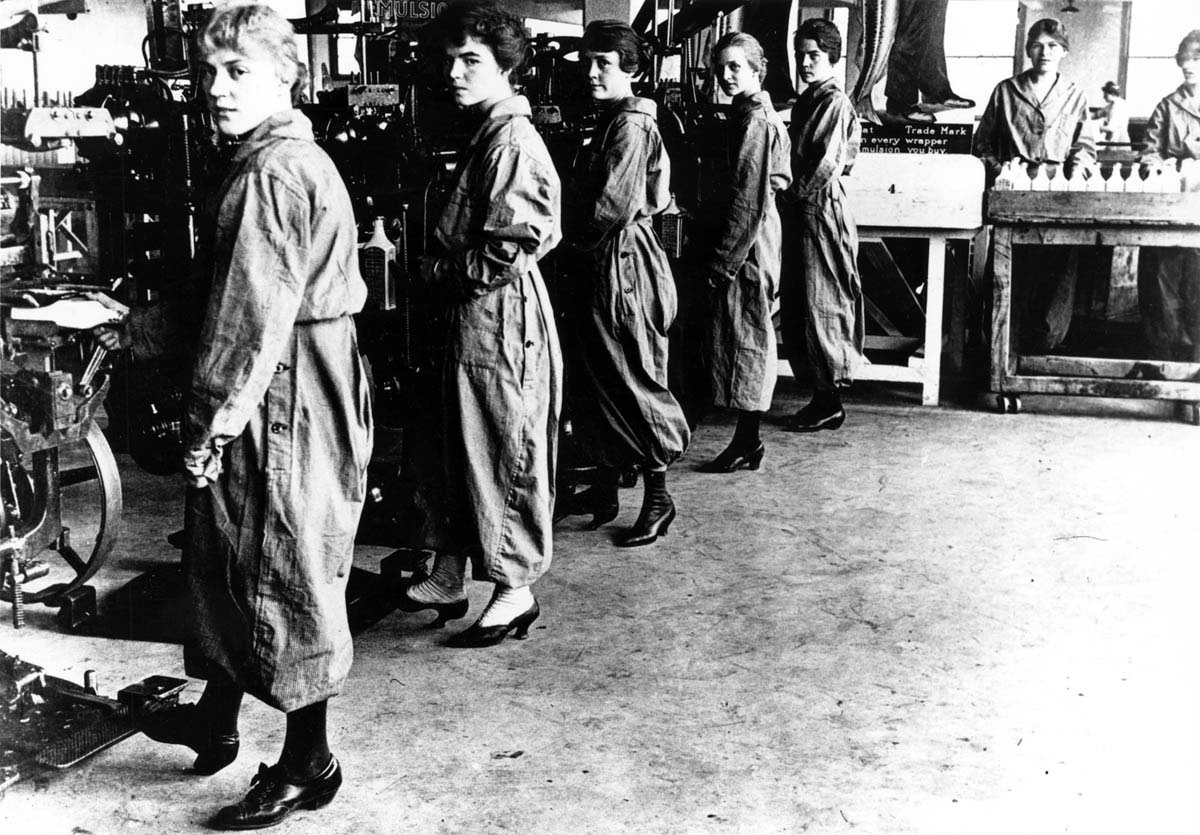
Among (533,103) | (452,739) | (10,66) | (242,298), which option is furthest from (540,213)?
(10,66)

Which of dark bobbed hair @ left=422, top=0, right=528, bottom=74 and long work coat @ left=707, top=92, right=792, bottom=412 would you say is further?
long work coat @ left=707, top=92, right=792, bottom=412

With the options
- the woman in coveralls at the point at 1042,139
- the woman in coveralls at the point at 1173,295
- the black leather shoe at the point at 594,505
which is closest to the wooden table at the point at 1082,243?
the woman in coveralls at the point at 1173,295

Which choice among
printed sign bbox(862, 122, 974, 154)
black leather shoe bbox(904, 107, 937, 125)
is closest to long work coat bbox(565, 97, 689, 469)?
printed sign bbox(862, 122, 974, 154)

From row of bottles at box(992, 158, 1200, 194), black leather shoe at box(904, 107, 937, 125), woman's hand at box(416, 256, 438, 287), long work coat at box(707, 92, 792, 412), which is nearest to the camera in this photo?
woman's hand at box(416, 256, 438, 287)

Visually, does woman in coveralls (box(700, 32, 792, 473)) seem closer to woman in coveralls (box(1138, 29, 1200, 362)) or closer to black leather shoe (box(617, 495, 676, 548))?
black leather shoe (box(617, 495, 676, 548))

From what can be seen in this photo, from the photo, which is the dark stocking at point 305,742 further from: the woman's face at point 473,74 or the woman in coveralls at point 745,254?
the woman in coveralls at point 745,254

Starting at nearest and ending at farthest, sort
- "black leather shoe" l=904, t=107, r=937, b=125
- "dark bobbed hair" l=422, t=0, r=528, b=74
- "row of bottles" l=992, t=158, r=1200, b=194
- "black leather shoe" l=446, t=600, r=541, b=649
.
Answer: "dark bobbed hair" l=422, t=0, r=528, b=74 < "black leather shoe" l=446, t=600, r=541, b=649 < "row of bottles" l=992, t=158, r=1200, b=194 < "black leather shoe" l=904, t=107, r=937, b=125

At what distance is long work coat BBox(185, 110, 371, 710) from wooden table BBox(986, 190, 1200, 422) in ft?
13.5

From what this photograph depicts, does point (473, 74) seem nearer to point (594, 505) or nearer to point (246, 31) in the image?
point (246, 31)

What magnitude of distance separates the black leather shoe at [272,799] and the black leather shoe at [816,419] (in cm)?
351

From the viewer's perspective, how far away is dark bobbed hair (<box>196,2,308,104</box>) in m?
1.93

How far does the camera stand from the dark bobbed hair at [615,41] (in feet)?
11.6

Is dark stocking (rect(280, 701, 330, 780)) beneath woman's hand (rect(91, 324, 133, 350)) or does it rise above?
beneath

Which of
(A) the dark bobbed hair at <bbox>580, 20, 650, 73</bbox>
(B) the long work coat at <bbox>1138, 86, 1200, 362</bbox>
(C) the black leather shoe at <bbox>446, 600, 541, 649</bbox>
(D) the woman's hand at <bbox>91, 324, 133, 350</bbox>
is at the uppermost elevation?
(A) the dark bobbed hair at <bbox>580, 20, 650, 73</bbox>
